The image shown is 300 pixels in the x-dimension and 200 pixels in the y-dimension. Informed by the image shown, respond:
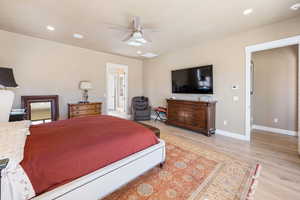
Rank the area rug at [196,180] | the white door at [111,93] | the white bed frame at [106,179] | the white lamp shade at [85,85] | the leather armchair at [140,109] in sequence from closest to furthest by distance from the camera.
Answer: the white bed frame at [106,179]
the area rug at [196,180]
the white lamp shade at [85,85]
the leather armchair at [140,109]
the white door at [111,93]

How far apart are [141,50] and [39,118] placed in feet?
Result: 12.0

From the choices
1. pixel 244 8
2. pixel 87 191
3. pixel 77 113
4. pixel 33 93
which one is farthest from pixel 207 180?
pixel 33 93

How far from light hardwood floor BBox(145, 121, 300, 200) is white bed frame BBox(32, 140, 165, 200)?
4.55 ft

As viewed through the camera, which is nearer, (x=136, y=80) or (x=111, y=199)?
(x=111, y=199)

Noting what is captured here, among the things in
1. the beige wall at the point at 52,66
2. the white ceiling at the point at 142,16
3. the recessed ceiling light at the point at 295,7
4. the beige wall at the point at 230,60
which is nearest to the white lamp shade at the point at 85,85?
the beige wall at the point at 52,66

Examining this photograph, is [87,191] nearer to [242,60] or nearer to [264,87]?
[242,60]

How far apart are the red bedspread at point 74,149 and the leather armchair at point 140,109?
335 centimetres

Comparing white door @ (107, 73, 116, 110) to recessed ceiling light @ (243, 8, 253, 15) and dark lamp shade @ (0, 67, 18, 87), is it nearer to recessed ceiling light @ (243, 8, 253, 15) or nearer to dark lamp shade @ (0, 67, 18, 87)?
dark lamp shade @ (0, 67, 18, 87)

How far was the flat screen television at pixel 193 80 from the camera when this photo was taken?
150 inches

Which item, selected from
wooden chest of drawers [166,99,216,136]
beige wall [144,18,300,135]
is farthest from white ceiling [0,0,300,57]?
wooden chest of drawers [166,99,216,136]

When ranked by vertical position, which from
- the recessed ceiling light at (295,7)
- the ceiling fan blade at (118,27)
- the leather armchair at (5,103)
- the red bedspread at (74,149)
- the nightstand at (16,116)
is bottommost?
→ the red bedspread at (74,149)

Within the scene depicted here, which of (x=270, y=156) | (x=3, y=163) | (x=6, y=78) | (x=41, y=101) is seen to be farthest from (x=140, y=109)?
(x=3, y=163)

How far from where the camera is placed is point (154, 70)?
5.70 meters

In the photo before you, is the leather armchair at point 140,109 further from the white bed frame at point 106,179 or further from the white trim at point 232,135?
the white bed frame at point 106,179
